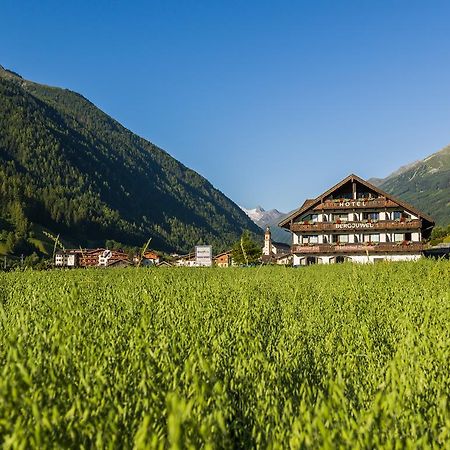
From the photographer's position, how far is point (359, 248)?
4769cm

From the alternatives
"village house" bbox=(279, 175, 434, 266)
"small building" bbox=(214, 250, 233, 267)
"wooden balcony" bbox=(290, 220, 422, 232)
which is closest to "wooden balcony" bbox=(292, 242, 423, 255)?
"village house" bbox=(279, 175, 434, 266)

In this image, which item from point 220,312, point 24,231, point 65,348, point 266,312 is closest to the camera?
point 65,348

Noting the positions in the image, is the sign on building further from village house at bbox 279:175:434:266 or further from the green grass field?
the green grass field

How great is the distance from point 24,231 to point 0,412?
16158cm

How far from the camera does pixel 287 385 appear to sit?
3.08 m

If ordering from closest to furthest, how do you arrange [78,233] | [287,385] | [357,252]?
[287,385]
[357,252]
[78,233]

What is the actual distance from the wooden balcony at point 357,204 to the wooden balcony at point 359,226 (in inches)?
63.2

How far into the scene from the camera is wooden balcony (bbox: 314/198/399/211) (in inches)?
1873

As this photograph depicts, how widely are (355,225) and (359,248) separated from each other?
2383 mm

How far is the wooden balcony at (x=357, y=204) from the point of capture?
47.6 meters

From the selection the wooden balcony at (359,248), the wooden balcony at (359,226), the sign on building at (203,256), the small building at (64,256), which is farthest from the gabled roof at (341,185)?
the small building at (64,256)

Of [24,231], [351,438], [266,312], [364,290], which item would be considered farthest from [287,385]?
[24,231]

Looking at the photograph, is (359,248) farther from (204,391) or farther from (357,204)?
(204,391)

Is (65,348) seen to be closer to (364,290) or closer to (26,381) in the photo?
(26,381)
